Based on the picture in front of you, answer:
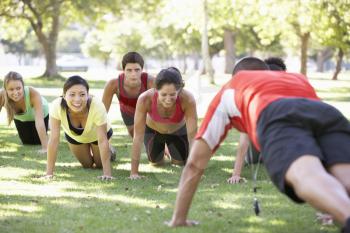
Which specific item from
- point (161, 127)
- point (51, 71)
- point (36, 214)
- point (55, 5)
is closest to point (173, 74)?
point (161, 127)

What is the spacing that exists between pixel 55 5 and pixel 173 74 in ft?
93.8

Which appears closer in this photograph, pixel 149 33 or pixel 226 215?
pixel 226 215

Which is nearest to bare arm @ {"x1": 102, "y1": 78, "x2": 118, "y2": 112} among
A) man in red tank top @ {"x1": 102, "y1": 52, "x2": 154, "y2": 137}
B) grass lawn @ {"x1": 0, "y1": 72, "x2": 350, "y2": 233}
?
man in red tank top @ {"x1": 102, "y1": 52, "x2": 154, "y2": 137}

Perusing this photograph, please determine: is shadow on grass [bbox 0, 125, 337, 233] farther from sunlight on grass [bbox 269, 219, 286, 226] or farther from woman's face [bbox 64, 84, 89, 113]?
woman's face [bbox 64, 84, 89, 113]

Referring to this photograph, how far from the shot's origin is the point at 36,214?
219 inches

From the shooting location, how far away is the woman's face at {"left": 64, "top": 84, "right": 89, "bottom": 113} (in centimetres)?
718

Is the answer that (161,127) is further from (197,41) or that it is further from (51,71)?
(197,41)

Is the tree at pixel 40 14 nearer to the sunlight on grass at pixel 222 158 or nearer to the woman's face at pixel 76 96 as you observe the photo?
the sunlight on grass at pixel 222 158

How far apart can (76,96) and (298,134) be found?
13.0 ft

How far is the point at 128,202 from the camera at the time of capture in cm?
613

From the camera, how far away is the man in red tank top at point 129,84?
8620 mm

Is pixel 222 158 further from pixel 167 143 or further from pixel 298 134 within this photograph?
pixel 298 134

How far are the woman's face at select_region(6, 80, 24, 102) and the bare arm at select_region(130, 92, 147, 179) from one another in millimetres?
2699

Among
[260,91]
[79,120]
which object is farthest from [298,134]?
[79,120]
